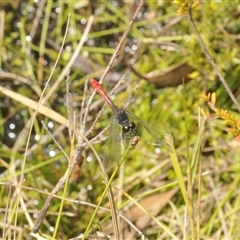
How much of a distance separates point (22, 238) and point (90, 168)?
37 cm

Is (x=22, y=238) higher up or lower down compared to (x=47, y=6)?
lower down

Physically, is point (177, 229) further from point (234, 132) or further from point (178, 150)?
point (234, 132)

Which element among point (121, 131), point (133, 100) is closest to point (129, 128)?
point (121, 131)

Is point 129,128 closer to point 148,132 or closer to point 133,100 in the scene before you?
point 148,132

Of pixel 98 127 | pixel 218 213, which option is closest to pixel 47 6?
pixel 98 127

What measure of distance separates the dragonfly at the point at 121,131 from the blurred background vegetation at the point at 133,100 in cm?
24

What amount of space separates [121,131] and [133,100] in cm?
51

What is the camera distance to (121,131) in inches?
59.5

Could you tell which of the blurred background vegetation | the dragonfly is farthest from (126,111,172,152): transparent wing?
the blurred background vegetation

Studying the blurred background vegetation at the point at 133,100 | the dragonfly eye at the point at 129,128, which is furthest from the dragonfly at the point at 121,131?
the blurred background vegetation at the point at 133,100

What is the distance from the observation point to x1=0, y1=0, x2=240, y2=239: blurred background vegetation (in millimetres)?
1808

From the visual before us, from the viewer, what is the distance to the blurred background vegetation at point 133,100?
1808 millimetres

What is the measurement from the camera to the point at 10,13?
2.24 m

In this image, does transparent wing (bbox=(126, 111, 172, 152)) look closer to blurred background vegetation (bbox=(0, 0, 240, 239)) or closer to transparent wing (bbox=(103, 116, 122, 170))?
transparent wing (bbox=(103, 116, 122, 170))
